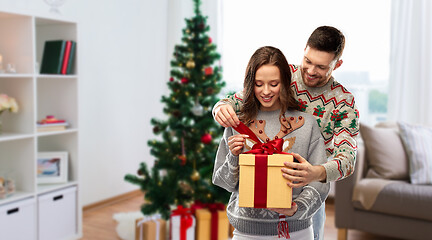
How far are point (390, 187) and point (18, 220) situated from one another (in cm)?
249

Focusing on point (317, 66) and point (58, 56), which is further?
point (58, 56)

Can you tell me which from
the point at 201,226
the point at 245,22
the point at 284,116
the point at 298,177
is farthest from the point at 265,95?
the point at 245,22

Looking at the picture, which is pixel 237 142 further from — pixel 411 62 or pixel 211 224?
pixel 411 62

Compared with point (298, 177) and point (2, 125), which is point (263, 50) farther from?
point (2, 125)

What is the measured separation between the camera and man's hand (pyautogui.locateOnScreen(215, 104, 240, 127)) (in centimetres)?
121

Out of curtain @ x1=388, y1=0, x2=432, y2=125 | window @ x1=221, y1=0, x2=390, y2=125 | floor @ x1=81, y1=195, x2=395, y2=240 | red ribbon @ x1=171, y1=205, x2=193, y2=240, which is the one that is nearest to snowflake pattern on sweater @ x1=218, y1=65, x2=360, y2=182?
red ribbon @ x1=171, y1=205, x2=193, y2=240

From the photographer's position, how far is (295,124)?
127 centimetres

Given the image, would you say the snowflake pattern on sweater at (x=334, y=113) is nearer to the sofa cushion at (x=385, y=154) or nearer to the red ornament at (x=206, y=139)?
the red ornament at (x=206, y=139)

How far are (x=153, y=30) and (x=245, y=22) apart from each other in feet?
3.24

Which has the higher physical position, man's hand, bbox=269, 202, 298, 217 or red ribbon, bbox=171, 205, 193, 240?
man's hand, bbox=269, 202, 298, 217

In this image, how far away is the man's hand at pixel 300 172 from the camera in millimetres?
1125

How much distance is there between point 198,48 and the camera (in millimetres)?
3242

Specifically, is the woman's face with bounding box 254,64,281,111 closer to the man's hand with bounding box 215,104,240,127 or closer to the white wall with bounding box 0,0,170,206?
the man's hand with bounding box 215,104,240,127

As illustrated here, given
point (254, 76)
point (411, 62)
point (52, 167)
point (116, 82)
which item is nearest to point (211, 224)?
point (52, 167)
